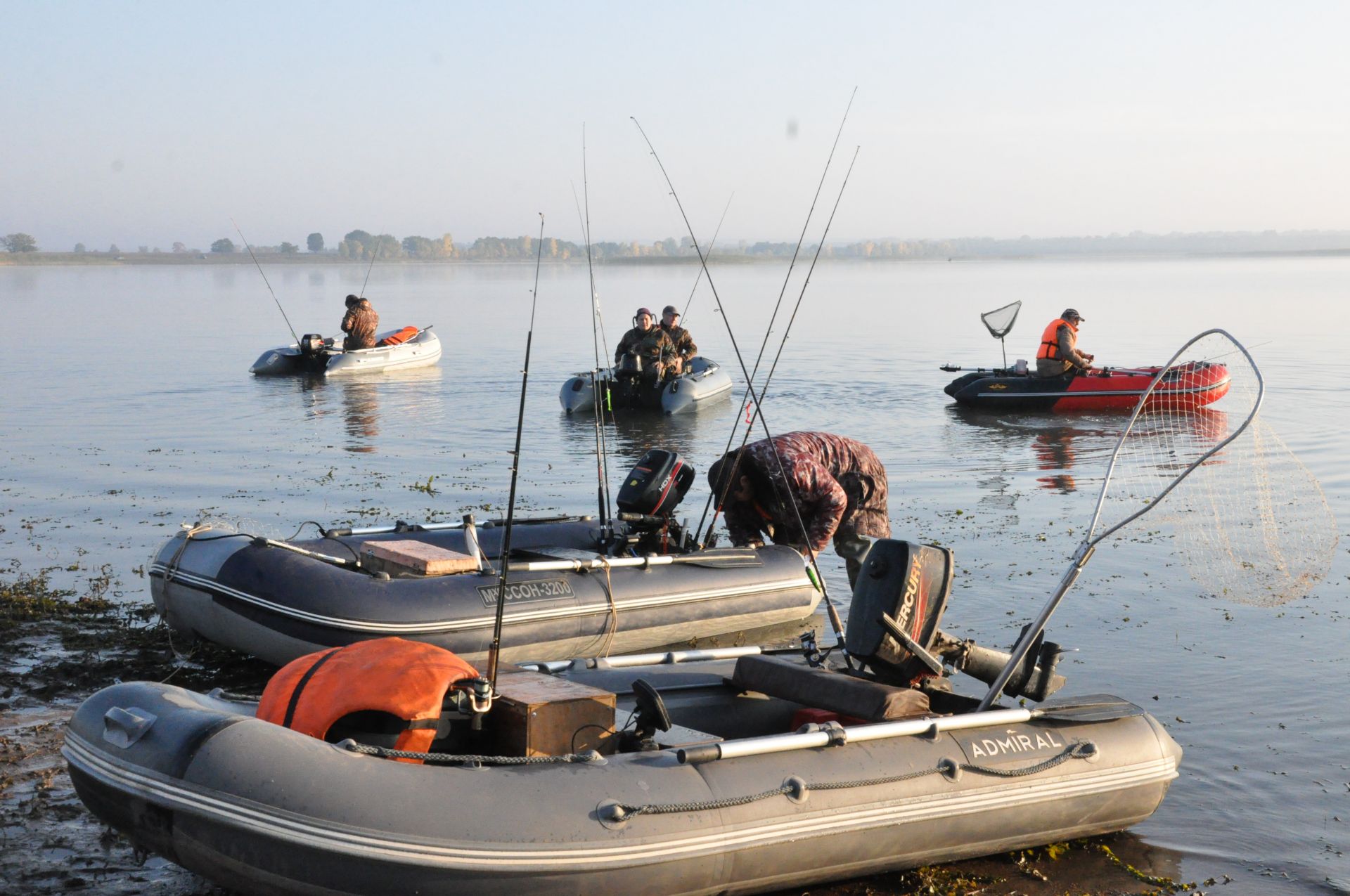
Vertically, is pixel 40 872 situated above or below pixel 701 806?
below

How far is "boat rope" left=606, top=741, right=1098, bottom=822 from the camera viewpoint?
13.6ft

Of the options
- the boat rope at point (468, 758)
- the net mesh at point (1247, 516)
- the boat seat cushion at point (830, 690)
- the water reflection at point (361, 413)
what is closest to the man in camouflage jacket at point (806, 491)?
the net mesh at point (1247, 516)

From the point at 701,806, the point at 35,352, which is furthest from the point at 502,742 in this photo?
the point at 35,352

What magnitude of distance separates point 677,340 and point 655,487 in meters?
10.1

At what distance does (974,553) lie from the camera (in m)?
9.66

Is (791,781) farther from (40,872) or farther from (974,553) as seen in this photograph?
(974,553)

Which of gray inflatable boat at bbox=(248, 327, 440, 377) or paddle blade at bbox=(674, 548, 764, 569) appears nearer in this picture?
paddle blade at bbox=(674, 548, 764, 569)

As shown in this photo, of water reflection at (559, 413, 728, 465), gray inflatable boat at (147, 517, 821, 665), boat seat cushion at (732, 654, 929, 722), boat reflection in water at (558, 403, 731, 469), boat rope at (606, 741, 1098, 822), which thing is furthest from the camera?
water reflection at (559, 413, 728, 465)

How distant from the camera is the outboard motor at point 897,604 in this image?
203 inches

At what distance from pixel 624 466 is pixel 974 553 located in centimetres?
484

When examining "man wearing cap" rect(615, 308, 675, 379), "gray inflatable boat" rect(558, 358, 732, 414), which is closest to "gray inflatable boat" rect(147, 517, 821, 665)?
"gray inflatable boat" rect(558, 358, 732, 414)

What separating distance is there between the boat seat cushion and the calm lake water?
3.76 ft

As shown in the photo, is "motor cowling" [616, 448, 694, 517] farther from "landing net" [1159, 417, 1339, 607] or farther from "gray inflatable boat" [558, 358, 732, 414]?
"gray inflatable boat" [558, 358, 732, 414]

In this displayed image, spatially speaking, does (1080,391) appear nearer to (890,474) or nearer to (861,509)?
(890,474)
